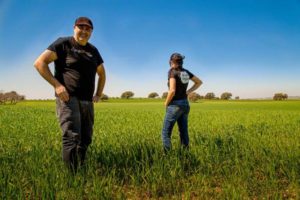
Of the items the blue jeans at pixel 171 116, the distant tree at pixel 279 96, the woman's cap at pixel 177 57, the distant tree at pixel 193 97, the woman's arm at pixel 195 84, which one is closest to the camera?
the woman's cap at pixel 177 57

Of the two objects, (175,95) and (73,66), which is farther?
(175,95)

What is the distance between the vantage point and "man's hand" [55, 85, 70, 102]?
4.04 meters

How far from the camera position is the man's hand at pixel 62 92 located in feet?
13.3

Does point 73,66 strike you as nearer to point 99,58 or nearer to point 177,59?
point 99,58

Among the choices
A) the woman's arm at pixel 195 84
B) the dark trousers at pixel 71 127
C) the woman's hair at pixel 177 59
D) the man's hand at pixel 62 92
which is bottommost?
the dark trousers at pixel 71 127

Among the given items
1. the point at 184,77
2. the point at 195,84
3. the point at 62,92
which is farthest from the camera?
the point at 195,84

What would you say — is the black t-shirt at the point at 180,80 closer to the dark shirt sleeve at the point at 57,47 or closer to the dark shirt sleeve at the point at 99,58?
the dark shirt sleeve at the point at 99,58

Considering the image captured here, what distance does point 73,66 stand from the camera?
14.0ft

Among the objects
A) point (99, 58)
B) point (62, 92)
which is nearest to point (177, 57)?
point (99, 58)

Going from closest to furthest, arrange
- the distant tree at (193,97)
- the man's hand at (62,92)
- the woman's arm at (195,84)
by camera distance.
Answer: the man's hand at (62,92), the woman's arm at (195,84), the distant tree at (193,97)

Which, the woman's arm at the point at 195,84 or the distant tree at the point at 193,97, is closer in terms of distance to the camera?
the woman's arm at the point at 195,84

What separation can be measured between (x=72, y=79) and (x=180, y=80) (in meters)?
2.24

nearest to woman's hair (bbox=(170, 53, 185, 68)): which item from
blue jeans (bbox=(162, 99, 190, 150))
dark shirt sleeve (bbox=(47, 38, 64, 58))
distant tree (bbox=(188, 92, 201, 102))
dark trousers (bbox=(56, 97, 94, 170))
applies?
blue jeans (bbox=(162, 99, 190, 150))

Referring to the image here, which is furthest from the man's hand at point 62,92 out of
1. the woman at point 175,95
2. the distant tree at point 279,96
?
the distant tree at point 279,96
